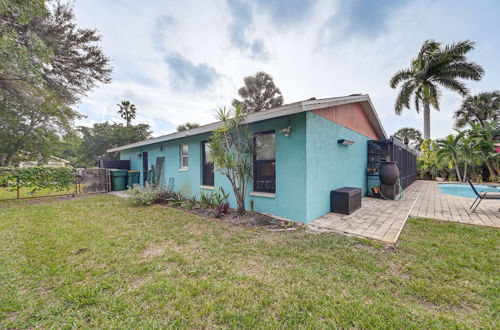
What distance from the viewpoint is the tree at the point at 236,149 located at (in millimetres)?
4816

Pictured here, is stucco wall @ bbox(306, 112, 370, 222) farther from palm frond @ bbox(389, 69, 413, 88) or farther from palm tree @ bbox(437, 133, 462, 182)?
palm frond @ bbox(389, 69, 413, 88)

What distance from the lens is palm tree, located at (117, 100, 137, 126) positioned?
26.3 m

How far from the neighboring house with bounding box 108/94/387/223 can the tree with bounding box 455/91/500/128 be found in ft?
59.9

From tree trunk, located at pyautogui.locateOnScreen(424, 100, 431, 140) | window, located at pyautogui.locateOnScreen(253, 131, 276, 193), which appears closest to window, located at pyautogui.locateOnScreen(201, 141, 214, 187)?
window, located at pyautogui.locateOnScreen(253, 131, 276, 193)

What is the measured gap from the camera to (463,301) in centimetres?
196

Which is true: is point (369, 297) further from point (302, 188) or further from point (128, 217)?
point (128, 217)

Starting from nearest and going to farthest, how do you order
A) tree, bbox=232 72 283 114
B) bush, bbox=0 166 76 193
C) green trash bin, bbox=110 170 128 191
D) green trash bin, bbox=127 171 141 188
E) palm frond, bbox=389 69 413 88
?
bush, bbox=0 166 76 193 < green trash bin, bbox=110 170 128 191 < green trash bin, bbox=127 171 141 188 < palm frond, bbox=389 69 413 88 < tree, bbox=232 72 283 114

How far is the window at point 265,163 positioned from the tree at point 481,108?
879 inches

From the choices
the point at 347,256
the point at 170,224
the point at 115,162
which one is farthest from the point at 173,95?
the point at 347,256

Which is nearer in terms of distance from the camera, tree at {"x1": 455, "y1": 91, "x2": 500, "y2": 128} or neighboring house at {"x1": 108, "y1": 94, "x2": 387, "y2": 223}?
neighboring house at {"x1": 108, "y1": 94, "x2": 387, "y2": 223}

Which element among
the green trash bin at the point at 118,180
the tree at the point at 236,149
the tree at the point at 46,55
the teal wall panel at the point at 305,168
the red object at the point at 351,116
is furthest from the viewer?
the green trash bin at the point at 118,180

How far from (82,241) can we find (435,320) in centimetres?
514

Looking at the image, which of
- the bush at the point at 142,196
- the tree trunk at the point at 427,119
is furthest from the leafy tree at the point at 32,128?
the tree trunk at the point at 427,119

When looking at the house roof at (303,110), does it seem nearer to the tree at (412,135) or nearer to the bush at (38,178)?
the bush at (38,178)
